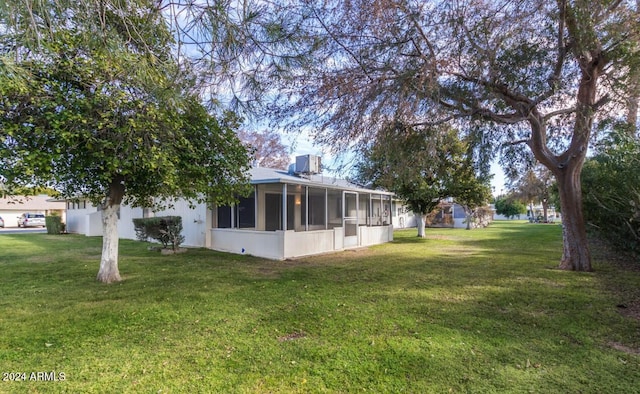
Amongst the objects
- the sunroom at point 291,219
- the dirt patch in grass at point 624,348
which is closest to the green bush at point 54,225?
the sunroom at point 291,219

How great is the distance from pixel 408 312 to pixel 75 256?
10481 millimetres

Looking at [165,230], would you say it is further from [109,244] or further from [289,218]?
[109,244]

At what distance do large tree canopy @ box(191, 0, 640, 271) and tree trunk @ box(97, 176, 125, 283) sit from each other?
3.64 m

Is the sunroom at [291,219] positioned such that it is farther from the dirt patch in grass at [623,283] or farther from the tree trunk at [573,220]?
the dirt patch in grass at [623,283]

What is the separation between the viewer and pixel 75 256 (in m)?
10.6

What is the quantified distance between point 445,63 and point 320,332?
4.93 meters

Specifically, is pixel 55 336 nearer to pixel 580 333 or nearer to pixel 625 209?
pixel 580 333

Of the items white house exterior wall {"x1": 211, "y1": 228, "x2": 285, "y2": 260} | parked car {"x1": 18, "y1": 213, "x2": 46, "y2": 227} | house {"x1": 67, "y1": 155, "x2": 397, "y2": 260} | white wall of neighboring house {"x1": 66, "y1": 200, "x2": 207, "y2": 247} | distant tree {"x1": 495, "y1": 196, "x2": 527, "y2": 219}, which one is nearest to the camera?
white house exterior wall {"x1": 211, "y1": 228, "x2": 285, "y2": 260}

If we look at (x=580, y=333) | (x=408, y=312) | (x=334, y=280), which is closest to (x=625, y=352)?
(x=580, y=333)

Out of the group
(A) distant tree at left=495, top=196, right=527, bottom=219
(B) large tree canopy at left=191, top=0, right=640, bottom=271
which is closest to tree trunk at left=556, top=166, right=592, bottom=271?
(B) large tree canopy at left=191, top=0, right=640, bottom=271

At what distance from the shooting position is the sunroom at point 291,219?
10.6m

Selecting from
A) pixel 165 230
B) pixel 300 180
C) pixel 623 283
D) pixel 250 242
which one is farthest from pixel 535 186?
pixel 165 230

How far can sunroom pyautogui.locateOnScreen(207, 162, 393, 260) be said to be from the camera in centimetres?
1057

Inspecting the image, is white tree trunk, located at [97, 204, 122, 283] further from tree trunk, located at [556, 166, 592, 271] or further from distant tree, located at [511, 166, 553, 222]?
distant tree, located at [511, 166, 553, 222]
